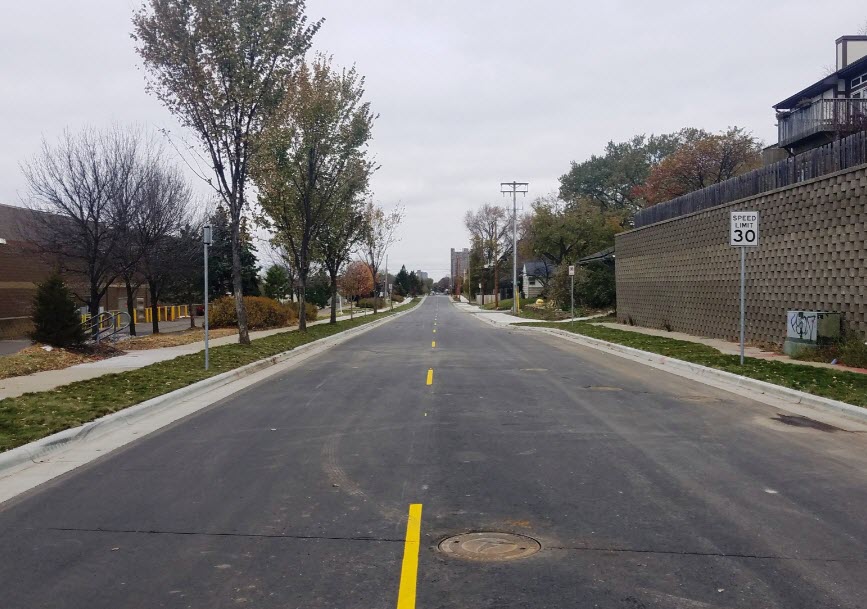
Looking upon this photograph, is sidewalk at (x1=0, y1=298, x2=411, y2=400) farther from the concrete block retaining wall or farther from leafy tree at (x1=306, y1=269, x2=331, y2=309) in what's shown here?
leafy tree at (x1=306, y1=269, x2=331, y2=309)

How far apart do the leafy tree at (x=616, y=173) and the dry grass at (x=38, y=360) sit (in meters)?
60.6

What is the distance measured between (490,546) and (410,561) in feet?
2.05

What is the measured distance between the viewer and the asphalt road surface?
4.40m

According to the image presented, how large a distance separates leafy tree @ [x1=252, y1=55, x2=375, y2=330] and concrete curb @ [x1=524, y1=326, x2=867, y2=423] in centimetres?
1350

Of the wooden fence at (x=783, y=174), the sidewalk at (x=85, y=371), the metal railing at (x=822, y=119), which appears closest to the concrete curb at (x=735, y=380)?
the wooden fence at (x=783, y=174)

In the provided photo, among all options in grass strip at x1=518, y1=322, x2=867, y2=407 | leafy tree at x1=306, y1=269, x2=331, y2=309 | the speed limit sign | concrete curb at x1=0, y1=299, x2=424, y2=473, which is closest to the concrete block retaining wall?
grass strip at x1=518, y1=322, x2=867, y2=407

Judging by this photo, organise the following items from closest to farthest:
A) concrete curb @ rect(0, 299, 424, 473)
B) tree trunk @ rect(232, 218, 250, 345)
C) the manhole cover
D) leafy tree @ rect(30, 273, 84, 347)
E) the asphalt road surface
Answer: the asphalt road surface → the manhole cover → concrete curb @ rect(0, 299, 424, 473) → leafy tree @ rect(30, 273, 84, 347) → tree trunk @ rect(232, 218, 250, 345)

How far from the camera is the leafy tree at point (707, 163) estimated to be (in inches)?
1829

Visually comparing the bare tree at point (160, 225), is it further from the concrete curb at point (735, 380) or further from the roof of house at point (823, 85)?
the roof of house at point (823, 85)

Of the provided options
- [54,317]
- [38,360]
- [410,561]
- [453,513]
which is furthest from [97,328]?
[410,561]

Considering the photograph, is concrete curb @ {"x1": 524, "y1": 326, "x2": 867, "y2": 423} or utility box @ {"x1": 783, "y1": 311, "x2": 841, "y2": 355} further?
utility box @ {"x1": 783, "y1": 311, "x2": 841, "y2": 355}

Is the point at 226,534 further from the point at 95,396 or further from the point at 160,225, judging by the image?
the point at 160,225

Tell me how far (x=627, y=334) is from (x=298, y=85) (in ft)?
49.0

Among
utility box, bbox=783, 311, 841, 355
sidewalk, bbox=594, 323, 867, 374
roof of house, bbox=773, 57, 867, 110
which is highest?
roof of house, bbox=773, 57, 867, 110
